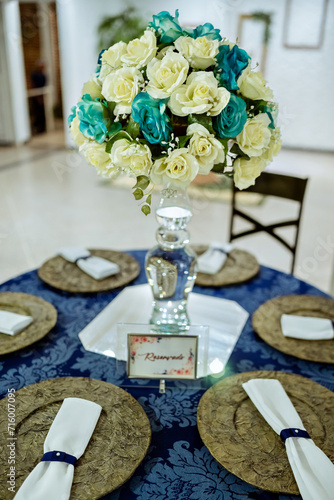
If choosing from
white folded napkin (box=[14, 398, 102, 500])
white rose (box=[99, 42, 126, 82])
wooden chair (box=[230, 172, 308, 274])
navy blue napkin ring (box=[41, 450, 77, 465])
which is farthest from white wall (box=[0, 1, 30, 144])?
navy blue napkin ring (box=[41, 450, 77, 465])

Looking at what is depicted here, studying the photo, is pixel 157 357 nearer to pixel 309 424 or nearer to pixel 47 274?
→ pixel 309 424

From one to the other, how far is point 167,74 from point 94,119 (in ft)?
0.69

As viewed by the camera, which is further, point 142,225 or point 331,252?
point 142,225

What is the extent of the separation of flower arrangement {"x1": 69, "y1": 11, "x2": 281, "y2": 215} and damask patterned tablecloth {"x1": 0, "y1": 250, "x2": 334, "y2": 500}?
0.47 m

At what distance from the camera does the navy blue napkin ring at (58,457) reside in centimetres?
86

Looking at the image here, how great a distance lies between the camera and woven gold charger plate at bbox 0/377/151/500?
84 cm

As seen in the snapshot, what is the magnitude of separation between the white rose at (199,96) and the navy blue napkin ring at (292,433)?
0.71 meters

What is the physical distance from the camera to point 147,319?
1426 millimetres

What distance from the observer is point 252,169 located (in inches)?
44.2

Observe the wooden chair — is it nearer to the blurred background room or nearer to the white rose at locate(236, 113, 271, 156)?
the white rose at locate(236, 113, 271, 156)

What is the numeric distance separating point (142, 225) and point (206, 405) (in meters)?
3.28

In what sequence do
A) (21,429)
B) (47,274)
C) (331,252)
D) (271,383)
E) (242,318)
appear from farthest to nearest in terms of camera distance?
(331,252)
(47,274)
(242,318)
(271,383)
(21,429)

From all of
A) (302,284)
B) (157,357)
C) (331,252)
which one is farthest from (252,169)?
(331,252)

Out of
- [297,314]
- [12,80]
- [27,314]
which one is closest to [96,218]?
[27,314]
